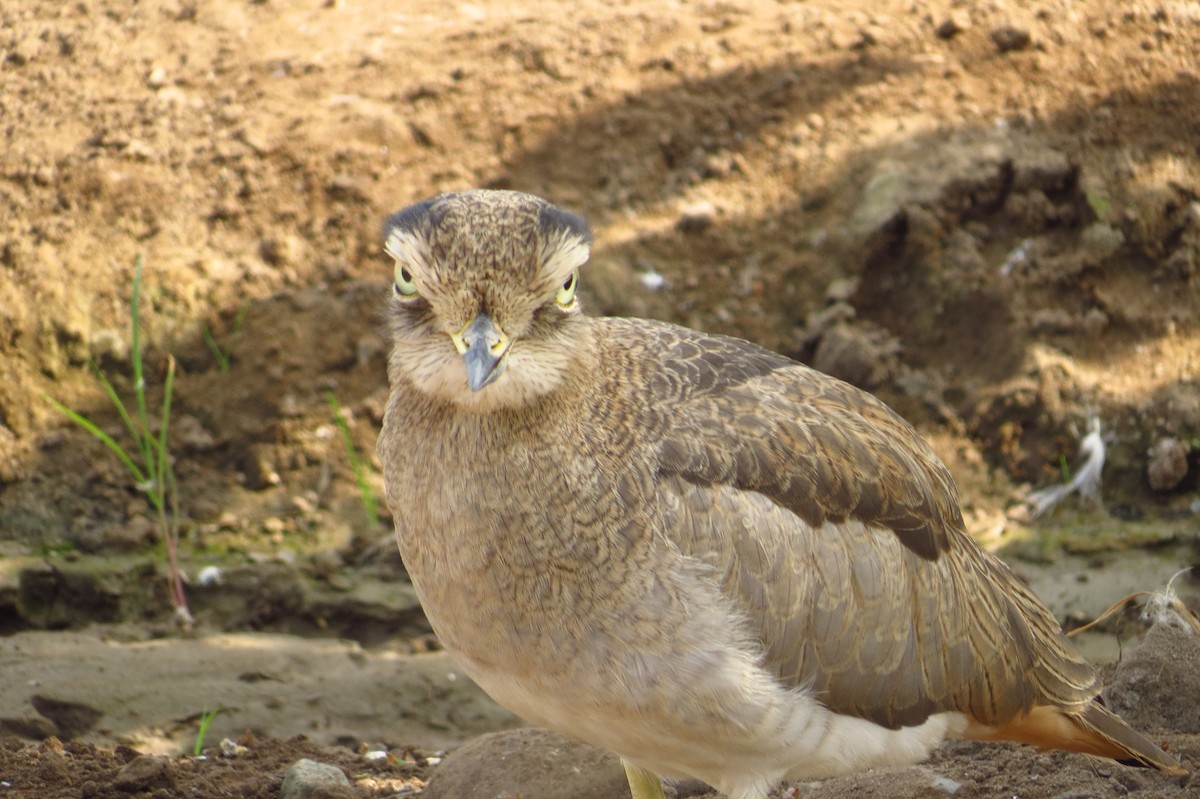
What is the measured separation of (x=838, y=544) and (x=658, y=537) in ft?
2.25

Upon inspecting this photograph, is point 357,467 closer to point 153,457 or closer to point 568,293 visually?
point 153,457

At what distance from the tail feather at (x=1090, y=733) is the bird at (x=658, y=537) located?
2 cm

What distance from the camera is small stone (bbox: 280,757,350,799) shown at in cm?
542

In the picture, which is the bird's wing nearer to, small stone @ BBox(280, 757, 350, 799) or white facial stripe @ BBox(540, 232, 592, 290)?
white facial stripe @ BBox(540, 232, 592, 290)

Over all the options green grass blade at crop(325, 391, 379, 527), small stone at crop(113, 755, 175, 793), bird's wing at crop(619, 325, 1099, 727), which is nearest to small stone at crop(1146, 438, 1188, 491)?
bird's wing at crop(619, 325, 1099, 727)

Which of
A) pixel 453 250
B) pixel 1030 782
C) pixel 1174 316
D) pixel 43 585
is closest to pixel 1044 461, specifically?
pixel 1174 316

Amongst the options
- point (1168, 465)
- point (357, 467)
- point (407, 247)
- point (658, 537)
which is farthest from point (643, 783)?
point (1168, 465)

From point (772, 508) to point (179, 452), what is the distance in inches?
162

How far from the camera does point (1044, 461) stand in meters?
7.81

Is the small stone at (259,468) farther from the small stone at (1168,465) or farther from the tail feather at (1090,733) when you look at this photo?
the small stone at (1168,465)

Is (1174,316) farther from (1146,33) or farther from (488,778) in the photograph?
(488,778)

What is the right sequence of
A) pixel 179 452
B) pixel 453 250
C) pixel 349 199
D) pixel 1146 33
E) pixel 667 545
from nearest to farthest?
pixel 453 250 < pixel 667 545 < pixel 179 452 < pixel 349 199 < pixel 1146 33

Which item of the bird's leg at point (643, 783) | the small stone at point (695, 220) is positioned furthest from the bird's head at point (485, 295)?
the small stone at point (695, 220)

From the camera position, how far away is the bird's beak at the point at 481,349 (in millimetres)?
4035
